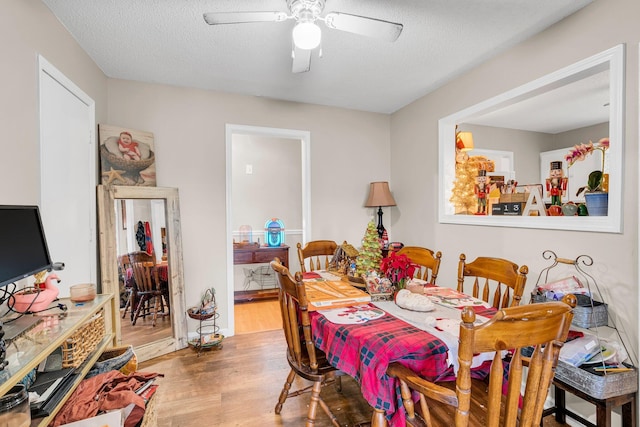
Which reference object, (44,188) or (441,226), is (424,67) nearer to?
(441,226)

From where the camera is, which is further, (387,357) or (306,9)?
(306,9)

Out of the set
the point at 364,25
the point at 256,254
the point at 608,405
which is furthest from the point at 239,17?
the point at 256,254

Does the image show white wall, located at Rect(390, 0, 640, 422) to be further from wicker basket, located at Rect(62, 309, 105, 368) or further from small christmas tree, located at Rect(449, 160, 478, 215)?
wicker basket, located at Rect(62, 309, 105, 368)

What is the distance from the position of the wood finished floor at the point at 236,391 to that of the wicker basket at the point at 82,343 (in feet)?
2.35

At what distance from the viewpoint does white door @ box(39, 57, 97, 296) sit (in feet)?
6.02

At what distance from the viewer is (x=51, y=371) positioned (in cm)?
136

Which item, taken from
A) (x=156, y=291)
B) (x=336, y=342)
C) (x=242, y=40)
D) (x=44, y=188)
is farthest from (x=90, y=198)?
(x=336, y=342)

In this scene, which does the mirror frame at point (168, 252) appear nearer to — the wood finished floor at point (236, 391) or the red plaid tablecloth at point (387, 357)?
the wood finished floor at point (236, 391)

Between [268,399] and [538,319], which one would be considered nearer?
[538,319]

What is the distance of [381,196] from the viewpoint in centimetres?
360

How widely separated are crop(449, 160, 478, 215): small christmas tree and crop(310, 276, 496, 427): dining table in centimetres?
165

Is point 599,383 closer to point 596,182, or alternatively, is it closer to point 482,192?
point 596,182

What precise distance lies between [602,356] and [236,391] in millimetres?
2216

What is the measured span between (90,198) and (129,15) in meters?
1.36
